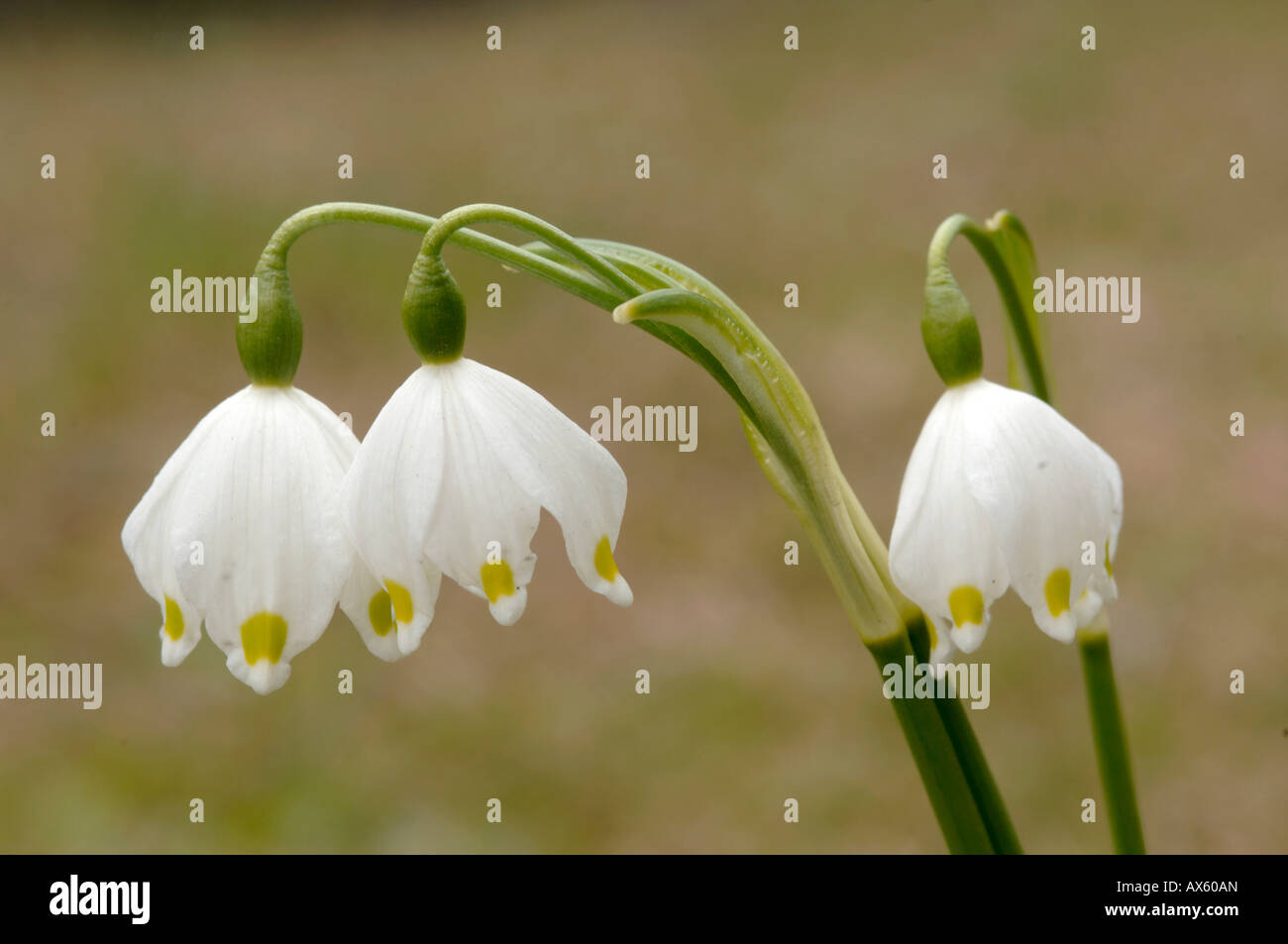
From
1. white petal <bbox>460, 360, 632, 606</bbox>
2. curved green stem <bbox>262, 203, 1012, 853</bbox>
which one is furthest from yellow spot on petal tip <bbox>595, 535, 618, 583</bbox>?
curved green stem <bbox>262, 203, 1012, 853</bbox>

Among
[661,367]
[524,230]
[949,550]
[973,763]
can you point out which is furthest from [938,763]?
[661,367]

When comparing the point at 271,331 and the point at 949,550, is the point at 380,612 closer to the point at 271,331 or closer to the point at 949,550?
the point at 271,331

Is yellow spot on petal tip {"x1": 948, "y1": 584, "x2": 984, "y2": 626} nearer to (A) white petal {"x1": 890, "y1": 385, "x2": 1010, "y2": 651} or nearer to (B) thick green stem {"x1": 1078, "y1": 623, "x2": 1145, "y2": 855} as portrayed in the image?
(A) white petal {"x1": 890, "y1": 385, "x2": 1010, "y2": 651}

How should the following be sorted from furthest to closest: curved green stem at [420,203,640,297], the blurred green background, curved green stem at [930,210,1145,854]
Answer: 1. the blurred green background
2. curved green stem at [930,210,1145,854]
3. curved green stem at [420,203,640,297]

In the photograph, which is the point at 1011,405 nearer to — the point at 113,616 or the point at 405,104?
the point at 113,616

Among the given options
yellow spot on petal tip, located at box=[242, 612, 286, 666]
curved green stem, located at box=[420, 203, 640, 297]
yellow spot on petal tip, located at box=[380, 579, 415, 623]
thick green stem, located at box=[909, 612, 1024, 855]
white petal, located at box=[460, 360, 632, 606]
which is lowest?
thick green stem, located at box=[909, 612, 1024, 855]

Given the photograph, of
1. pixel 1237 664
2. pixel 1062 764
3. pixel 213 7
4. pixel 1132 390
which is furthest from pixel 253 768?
pixel 213 7

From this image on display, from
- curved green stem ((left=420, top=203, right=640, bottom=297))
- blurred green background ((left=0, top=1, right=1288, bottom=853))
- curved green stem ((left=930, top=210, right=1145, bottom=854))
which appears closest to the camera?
curved green stem ((left=420, top=203, right=640, bottom=297))
